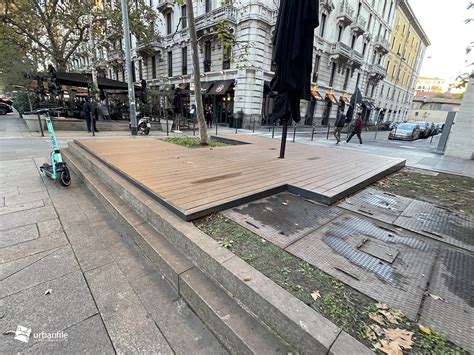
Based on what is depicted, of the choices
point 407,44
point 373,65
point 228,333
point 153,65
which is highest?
point 407,44

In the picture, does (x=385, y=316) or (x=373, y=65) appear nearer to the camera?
(x=385, y=316)

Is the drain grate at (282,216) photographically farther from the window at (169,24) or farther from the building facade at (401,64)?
the building facade at (401,64)

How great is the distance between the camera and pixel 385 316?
62.1 inches

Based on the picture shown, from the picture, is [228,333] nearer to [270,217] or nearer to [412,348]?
[412,348]

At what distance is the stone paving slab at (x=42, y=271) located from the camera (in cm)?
211

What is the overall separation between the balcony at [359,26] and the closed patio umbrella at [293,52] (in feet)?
90.7

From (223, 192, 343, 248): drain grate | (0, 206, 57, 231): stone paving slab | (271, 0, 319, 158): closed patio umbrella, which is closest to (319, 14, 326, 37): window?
(271, 0, 319, 158): closed patio umbrella

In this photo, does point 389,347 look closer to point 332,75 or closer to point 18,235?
point 18,235

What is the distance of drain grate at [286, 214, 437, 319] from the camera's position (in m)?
1.81

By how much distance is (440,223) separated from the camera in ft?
10.2

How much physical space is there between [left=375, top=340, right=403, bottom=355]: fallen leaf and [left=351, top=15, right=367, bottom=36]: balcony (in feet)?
106

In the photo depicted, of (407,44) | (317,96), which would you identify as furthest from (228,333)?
(407,44)

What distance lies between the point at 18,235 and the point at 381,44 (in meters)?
42.0

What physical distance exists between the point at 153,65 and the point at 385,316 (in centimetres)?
3167
